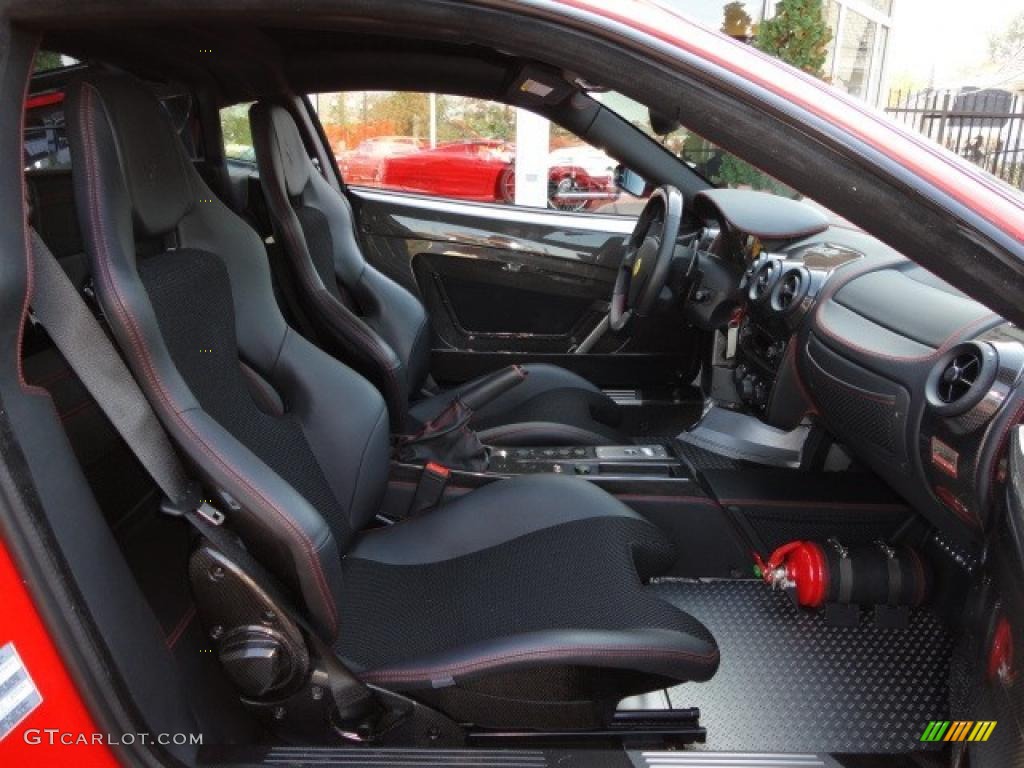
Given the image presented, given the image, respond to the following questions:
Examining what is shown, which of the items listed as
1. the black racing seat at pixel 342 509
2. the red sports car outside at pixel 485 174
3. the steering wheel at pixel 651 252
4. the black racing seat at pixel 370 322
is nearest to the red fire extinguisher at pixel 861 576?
the black racing seat at pixel 342 509

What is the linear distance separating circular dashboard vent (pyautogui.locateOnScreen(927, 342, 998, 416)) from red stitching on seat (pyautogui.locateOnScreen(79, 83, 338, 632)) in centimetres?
100

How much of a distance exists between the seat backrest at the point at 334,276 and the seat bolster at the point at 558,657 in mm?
1138

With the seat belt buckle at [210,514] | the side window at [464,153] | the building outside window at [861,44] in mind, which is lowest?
the seat belt buckle at [210,514]

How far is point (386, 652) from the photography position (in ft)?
4.40

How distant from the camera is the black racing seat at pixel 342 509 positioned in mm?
1146

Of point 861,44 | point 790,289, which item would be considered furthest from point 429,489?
point 861,44

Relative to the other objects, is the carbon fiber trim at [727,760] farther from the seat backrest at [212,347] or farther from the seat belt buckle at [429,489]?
the seat belt buckle at [429,489]

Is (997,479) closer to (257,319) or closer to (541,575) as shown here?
(541,575)

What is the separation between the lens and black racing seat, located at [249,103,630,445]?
2.25m

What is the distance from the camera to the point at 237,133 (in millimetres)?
2428

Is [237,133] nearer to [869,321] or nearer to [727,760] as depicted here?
[869,321]

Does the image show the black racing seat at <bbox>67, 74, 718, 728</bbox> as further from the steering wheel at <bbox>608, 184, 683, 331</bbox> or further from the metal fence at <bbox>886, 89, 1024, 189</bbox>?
the metal fence at <bbox>886, 89, 1024, 189</bbox>

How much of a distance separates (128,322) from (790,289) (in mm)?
1482

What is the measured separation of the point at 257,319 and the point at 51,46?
1.84 ft
